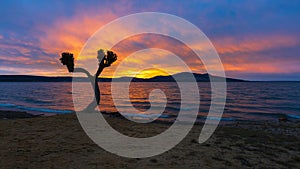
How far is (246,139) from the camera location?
919cm

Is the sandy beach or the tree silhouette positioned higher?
the tree silhouette

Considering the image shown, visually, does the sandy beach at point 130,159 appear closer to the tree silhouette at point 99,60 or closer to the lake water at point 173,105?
the tree silhouette at point 99,60

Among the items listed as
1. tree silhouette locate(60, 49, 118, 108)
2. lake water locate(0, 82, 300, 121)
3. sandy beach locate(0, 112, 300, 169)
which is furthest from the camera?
lake water locate(0, 82, 300, 121)

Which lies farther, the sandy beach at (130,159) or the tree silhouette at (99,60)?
the tree silhouette at (99,60)

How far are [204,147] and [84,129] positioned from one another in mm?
5664

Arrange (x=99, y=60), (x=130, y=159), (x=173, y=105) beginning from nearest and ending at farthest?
1. (x=130, y=159)
2. (x=99, y=60)
3. (x=173, y=105)

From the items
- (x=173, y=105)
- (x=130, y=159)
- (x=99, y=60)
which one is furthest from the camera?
(x=173, y=105)

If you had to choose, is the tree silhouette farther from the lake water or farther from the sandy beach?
the lake water

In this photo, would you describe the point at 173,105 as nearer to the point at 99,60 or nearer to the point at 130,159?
the point at 99,60

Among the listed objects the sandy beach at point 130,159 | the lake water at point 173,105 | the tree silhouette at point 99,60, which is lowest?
the lake water at point 173,105

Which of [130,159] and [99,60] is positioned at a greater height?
[99,60]

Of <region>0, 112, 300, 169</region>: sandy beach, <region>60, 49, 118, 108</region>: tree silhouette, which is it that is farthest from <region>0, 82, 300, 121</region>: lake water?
<region>0, 112, 300, 169</region>: sandy beach

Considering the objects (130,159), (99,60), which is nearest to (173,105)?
(99,60)

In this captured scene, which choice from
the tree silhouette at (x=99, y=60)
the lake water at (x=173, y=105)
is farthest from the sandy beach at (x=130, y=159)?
the lake water at (x=173, y=105)
